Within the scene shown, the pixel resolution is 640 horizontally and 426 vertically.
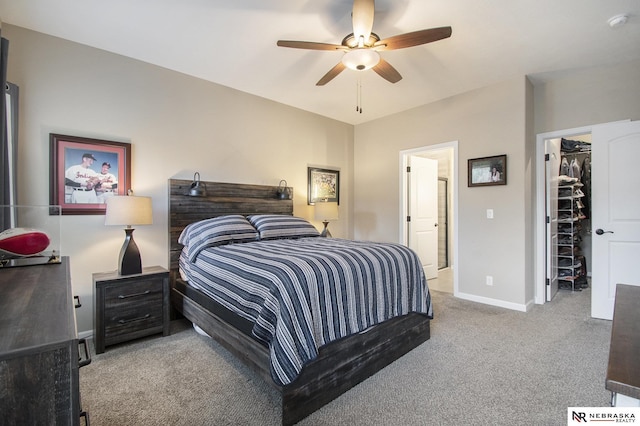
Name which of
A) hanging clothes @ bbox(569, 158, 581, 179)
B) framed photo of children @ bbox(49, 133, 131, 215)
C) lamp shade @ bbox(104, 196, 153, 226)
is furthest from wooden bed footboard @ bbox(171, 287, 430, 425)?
hanging clothes @ bbox(569, 158, 581, 179)

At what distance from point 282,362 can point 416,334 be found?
56.4 inches

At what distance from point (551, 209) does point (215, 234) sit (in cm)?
419

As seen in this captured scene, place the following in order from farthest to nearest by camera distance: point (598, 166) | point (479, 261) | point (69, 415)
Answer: point (479, 261) → point (598, 166) → point (69, 415)

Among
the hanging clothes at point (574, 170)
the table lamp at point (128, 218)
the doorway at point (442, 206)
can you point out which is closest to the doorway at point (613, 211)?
the doorway at point (442, 206)

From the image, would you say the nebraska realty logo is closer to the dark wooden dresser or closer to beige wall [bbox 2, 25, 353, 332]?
the dark wooden dresser

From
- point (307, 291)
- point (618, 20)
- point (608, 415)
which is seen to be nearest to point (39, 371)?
point (307, 291)

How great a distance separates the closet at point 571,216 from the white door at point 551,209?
0.31 metres

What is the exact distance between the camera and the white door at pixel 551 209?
384 cm

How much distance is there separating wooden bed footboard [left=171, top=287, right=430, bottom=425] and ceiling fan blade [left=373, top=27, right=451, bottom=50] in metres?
2.09

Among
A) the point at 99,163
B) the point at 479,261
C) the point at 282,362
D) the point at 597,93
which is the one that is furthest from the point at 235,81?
the point at 597,93

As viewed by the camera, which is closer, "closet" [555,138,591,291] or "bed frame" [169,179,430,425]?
"bed frame" [169,179,430,425]

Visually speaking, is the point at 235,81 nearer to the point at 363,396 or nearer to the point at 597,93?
the point at 363,396

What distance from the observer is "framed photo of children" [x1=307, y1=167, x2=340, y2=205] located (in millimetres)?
4703

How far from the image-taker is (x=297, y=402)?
170cm
